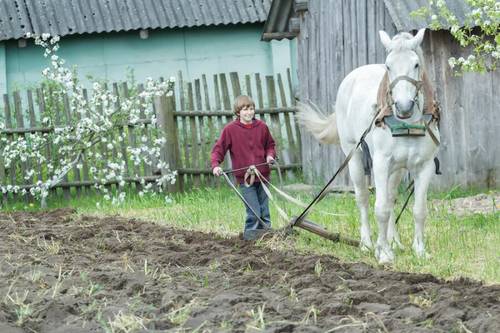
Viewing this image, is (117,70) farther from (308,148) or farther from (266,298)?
(266,298)

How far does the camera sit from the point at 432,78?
46.3 ft

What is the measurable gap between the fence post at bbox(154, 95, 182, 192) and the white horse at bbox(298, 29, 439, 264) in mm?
5503

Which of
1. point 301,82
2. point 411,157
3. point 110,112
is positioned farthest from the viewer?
point 301,82

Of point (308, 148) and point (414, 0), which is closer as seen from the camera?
point (414, 0)

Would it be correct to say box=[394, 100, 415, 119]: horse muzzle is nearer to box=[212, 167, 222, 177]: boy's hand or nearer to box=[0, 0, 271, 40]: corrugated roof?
box=[212, 167, 222, 177]: boy's hand

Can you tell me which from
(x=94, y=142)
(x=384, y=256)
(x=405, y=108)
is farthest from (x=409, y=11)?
(x=384, y=256)

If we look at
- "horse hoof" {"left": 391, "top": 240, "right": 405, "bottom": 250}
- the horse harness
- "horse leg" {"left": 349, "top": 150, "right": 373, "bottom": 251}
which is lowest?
"horse hoof" {"left": 391, "top": 240, "right": 405, "bottom": 250}

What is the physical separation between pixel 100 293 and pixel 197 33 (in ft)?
54.3

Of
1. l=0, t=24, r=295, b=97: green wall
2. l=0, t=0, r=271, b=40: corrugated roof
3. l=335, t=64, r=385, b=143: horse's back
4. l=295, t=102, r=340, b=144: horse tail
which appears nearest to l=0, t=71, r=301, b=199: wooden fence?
l=295, t=102, r=340, b=144: horse tail

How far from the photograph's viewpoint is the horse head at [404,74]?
9008 millimetres

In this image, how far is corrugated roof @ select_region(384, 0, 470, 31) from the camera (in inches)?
539

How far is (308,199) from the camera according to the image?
13.9 metres

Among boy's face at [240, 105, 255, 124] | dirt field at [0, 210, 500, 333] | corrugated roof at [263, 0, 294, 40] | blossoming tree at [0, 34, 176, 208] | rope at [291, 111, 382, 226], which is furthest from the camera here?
corrugated roof at [263, 0, 294, 40]

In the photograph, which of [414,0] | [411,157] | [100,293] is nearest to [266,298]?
[100,293]
